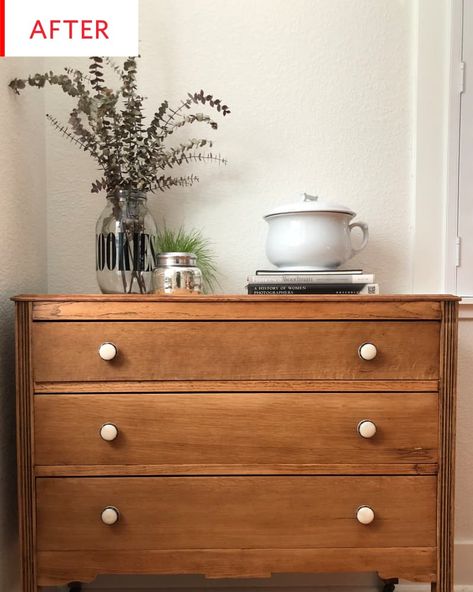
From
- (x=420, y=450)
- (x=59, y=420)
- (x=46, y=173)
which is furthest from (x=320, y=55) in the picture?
(x=59, y=420)

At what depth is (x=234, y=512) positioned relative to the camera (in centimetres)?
114

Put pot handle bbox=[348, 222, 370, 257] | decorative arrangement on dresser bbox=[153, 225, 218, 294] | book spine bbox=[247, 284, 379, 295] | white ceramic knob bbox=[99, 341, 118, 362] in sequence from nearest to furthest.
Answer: white ceramic knob bbox=[99, 341, 118, 362] → book spine bbox=[247, 284, 379, 295] → pot handle bbox=[348, 222, 370, 257] → decorative arrangement on dresser bbox=[153, 225, 218, 294]

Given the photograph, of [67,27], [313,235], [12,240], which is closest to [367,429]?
[313,235]

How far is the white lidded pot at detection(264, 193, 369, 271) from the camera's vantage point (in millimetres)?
1312

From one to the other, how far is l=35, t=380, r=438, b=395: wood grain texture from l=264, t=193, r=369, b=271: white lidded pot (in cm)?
34

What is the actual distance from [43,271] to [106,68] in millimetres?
648

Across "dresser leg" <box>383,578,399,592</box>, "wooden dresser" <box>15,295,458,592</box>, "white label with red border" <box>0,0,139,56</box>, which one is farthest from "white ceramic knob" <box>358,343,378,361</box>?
"white label with red border" <box>0,0,139,56</box>

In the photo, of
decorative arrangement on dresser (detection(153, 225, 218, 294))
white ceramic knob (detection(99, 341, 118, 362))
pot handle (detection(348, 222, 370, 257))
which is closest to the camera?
white ceramic knob (detection(99, 341, 118, 362))

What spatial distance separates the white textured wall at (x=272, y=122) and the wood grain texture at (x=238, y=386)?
1.60ft

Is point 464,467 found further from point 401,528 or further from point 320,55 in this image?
point 320,55

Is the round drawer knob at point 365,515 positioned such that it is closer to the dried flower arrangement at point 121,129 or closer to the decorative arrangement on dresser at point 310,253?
the decorative arrangement on dresser at point 310,253

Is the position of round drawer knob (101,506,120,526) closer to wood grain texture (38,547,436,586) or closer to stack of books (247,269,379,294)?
wood grain texture (38,547,436,586)

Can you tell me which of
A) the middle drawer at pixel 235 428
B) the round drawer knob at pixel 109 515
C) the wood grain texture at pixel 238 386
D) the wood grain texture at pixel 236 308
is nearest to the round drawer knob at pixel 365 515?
the middle drawer at pixel 235 428

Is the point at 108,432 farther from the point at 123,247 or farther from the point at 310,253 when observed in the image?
the point at 310,253
